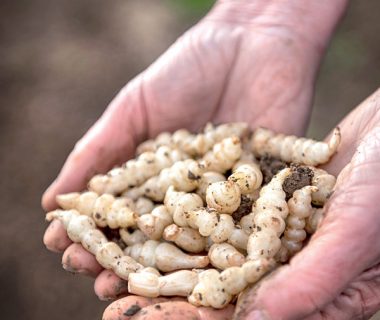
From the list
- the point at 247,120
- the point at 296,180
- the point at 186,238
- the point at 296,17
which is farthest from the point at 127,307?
the point at 296,17

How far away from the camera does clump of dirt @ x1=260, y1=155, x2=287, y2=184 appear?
141 cm

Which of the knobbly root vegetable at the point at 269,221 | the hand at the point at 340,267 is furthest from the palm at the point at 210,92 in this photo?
the hand at the point at 340,267

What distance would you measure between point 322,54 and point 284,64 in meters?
0.18

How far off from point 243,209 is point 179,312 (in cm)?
31

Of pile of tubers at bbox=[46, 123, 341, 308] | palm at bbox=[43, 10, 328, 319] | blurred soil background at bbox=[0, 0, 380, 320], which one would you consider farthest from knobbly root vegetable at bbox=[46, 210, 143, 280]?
blurred soil background at bbox=[0, 0, 380, 320]

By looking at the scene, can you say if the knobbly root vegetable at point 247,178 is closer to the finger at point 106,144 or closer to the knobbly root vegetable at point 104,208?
the knobbly root vegetable at point 104,208

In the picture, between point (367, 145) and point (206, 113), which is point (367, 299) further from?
point (206, 113)

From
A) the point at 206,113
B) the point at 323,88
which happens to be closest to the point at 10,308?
the point at 206,113

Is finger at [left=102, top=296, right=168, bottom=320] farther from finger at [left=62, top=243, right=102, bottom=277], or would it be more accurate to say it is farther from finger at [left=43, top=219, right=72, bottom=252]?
finger at [left=43, top=219, right=72, bottom=252]

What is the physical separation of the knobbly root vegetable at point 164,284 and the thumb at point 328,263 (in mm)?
191

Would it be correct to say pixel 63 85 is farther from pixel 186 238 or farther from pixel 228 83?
pixel 186 238

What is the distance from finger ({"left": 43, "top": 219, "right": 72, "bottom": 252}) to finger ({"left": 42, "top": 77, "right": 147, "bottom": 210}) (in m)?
0.16

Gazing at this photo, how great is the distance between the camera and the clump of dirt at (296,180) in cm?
126

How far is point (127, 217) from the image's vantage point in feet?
4.44
